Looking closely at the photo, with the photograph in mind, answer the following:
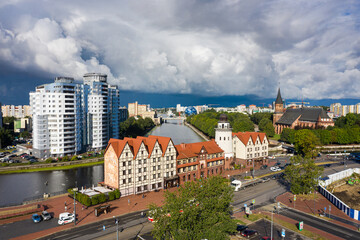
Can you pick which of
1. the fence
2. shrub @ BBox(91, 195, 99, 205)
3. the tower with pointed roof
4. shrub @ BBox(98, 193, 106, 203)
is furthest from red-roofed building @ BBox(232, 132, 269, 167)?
shrub @ BBox(91, 195, 99, 205)

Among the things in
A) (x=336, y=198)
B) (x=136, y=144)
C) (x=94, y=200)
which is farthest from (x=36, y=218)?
(x=336, y=198)

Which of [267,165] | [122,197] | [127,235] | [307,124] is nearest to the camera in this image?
[127,235]

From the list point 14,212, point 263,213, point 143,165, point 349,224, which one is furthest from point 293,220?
point 14,212

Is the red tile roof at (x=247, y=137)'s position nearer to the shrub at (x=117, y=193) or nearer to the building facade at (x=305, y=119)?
the shrub at (x=117, y=193)

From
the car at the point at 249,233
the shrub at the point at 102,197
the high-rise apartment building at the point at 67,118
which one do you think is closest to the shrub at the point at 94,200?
the shrub at the point at 102,197

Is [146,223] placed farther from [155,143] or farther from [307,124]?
[307,124]

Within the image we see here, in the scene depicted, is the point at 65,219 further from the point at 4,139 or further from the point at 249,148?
the point at 4,139
